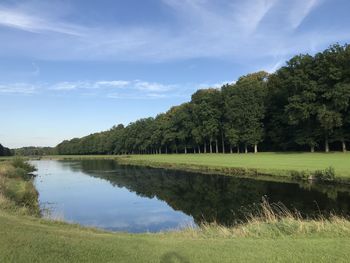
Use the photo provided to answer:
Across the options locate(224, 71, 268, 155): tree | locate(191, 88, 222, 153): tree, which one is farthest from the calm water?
locate(191, 88, 222, 153): tree

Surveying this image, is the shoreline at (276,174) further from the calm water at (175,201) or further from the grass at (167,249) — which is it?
the grass at (167,249)

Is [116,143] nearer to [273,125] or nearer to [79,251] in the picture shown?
[273,125]

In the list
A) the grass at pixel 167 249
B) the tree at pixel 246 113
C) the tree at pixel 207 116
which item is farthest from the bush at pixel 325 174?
the tree at pixel 207 116

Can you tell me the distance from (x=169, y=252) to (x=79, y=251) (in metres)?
2.22

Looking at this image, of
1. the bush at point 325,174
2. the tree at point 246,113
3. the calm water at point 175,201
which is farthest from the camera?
the tree at point 246,113

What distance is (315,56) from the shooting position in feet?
241

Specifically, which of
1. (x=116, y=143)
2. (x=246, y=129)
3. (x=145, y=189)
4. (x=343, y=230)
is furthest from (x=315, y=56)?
(x=116, y=143)

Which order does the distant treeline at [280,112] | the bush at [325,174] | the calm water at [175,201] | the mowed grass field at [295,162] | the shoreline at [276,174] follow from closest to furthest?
the calm water at [175,201]
the bush at [325,174]
the shoreline at [276,174]
the mowed grass field at [295,162]
the distant treeline at [280,112]

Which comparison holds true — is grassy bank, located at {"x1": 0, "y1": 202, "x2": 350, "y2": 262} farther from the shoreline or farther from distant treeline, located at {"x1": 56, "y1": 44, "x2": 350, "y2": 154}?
distant treeline, located at {"x1": 56, "y1": 44, "x2": 350, "y2": 154}

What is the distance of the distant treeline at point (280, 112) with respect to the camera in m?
67.1

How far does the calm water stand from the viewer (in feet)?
81.4

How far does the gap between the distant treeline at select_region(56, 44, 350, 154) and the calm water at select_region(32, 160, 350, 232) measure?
31.2 meters

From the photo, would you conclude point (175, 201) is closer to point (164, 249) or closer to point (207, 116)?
point (164, 249)

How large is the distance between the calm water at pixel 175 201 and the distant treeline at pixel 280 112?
31.2m
